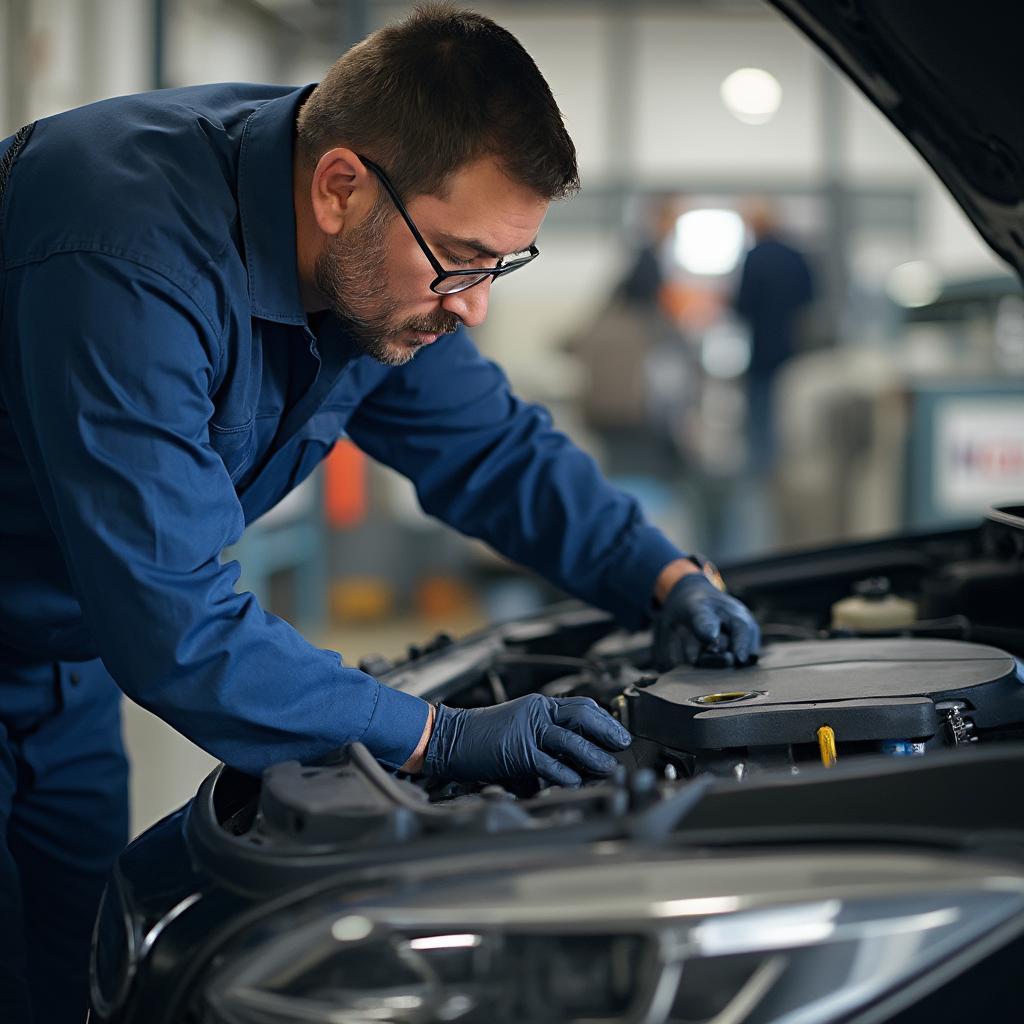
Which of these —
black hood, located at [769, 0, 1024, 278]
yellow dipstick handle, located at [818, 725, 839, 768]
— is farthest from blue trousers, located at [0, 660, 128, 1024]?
black hood, located at [769, 0, 1024, 278]

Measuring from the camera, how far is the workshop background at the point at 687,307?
463 centimetres

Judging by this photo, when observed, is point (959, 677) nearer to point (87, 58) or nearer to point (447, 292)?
point (447, 292)

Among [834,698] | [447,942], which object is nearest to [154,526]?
[447,942]

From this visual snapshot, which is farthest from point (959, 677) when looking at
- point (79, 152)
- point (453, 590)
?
point (453, 590)

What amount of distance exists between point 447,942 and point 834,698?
62cm

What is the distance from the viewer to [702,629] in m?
1.69

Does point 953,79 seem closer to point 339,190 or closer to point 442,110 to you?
point 442,110

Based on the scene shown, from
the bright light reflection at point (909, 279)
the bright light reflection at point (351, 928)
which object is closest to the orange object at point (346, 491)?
the bright light reflection at point (909, 279)

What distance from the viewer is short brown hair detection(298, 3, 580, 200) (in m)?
1.34

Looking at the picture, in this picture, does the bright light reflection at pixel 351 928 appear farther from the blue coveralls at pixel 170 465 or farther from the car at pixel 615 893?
the blue coveralls at pixel 170 465

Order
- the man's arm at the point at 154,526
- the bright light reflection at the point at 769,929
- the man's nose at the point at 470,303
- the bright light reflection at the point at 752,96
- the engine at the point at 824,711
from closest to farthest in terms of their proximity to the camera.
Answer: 1. the bright light reflection at the point at 769,929
2. the man's arm at the point at 154,526
3. the engine at the point at 824,711
4. the man's nose at the point at 470,303
5. the bright light reflection at the point at 752,96

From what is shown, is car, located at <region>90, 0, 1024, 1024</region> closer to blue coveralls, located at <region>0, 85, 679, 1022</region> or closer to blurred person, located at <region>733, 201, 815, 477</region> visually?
blue coveralls, located at <region>0, 85, 679, 1022</region>

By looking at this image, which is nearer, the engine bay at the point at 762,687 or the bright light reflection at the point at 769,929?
the bright light reflection at the point at 769,929

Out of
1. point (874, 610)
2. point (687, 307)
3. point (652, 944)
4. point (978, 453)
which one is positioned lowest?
point (978, 453)
